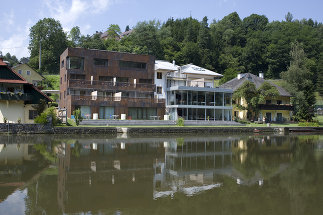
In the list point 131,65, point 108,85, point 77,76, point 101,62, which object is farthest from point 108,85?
point 131,65

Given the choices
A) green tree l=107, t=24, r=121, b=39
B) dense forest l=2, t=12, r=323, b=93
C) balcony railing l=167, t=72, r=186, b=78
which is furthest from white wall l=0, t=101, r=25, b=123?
green tree l=107, t=24, r=121, b=39

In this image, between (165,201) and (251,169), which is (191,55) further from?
(165,201)

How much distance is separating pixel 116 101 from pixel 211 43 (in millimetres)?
54854

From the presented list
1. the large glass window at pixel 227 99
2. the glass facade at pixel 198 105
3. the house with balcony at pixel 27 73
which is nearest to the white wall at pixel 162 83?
the glass facade at pixel 198 105

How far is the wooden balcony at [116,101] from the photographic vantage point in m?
42.8

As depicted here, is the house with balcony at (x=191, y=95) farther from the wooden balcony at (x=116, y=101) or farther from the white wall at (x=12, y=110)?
the white wall at (x=12, y=110)

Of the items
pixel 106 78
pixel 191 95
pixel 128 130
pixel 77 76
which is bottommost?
pixel 128 130

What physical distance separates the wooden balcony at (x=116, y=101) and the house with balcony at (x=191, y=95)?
2.79 metres

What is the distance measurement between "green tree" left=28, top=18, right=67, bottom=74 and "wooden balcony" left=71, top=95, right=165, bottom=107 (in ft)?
105

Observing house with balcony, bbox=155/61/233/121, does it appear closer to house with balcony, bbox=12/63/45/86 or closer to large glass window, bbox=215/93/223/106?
large glass window, bbox=215/93/223/106

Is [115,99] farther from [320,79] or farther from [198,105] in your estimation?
[320,79]

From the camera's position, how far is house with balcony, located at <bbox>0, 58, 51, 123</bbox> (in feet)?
116

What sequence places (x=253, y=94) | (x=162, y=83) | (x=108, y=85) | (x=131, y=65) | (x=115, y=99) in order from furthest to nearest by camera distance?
(x=253, y=94), (x=162, y=83), (x=131, y=65), (x=108, y=85), (x=115, y=99)

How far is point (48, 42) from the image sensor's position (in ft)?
236
